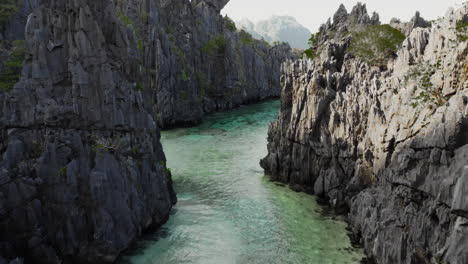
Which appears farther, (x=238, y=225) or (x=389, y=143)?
(x=238, y=225)

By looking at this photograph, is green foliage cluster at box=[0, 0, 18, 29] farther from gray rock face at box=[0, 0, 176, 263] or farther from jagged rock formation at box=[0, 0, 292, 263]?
gray rock face at box=[0, 0, 176, 263]

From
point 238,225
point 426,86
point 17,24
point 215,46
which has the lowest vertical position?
point 238,225

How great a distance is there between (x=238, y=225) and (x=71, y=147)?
41.6ft

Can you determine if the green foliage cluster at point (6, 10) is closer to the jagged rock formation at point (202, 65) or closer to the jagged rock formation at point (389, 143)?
the jagged rock formation at point (389, 143)

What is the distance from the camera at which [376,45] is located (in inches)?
1393

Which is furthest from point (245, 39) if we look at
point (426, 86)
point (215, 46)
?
point (426, 86)

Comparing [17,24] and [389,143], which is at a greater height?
[17,24]

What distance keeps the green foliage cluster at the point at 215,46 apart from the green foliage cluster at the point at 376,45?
2504 inches

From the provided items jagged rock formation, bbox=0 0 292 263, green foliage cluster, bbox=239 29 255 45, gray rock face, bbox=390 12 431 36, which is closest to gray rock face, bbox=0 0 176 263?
jagged rock formation, bbox=0 0 292 263

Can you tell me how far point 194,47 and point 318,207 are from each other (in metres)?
72.3

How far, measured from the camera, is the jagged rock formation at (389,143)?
14.9 m

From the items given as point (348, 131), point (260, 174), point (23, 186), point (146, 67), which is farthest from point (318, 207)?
point (146, 67)

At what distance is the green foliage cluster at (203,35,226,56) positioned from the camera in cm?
9706

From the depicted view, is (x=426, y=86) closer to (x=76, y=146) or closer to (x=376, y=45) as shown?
(x=376, y=45)
